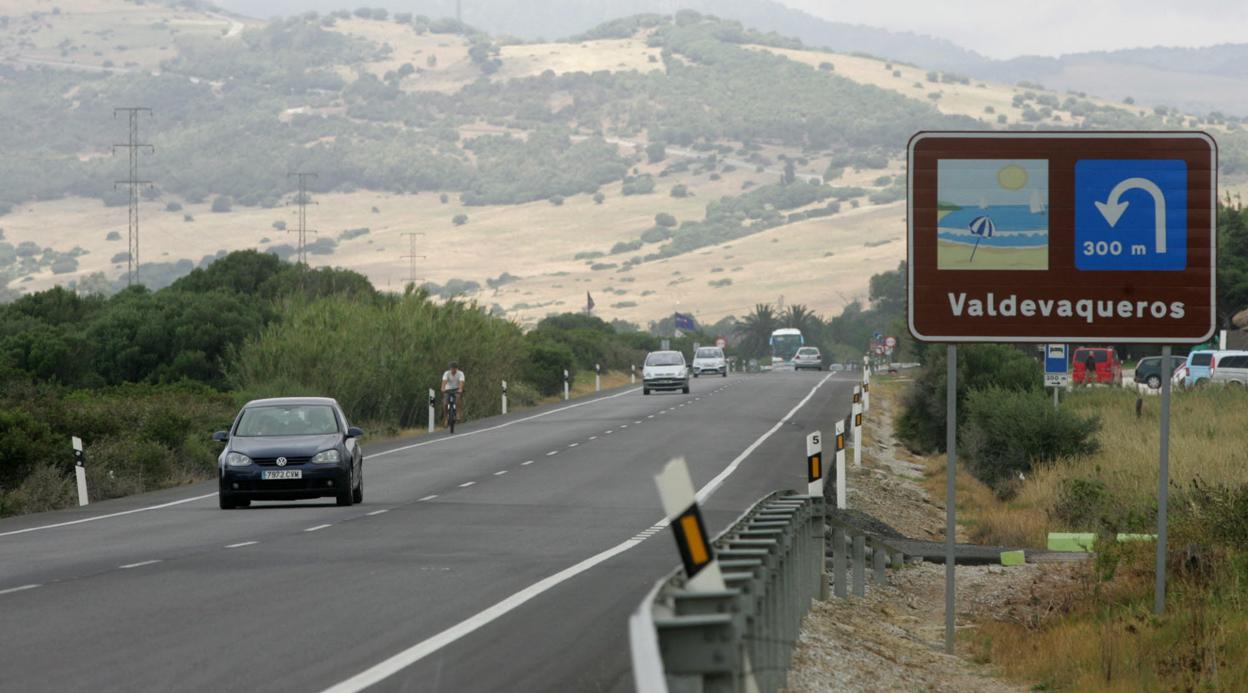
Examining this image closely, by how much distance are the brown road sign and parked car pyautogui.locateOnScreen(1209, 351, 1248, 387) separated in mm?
46812

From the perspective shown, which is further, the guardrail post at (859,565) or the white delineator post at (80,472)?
the white delineator post at (80,472)

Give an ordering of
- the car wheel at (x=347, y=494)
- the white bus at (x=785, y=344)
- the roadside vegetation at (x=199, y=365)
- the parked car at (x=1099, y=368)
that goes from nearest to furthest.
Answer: the car wheel at (x=347, y=494)
the roadside vegetation at (x=199, y=365)
the parked car at (x=1099, y=368)
the white bus at (x=785, y=344)

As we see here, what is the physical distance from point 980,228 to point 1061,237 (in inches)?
26.3

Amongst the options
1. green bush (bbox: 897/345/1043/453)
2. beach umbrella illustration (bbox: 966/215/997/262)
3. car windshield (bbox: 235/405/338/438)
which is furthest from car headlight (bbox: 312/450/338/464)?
green bush (bbox: 897/345/1043/453)

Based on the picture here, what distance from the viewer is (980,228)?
14.8 m

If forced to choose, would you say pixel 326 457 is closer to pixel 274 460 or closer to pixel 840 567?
pixel 274 460

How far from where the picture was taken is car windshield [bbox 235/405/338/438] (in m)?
25.2

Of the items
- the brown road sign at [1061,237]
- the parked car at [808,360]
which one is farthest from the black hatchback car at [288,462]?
the parked car at [808,360]

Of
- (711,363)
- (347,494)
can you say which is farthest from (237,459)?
(711,363)

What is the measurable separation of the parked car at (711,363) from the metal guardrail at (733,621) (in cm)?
7834

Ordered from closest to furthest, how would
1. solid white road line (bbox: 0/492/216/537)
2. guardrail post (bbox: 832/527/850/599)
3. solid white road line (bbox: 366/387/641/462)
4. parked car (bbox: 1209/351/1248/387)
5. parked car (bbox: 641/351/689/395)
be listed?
1. guardrail post (bbox: 832/527/850/599)
2. solid white road line (bbox: 0/492/216/537)
3. solid white road line (bbox: 366/387/641/462)
4. parked car (bbox: 1209/351/1248/387)
5. parked car (bbox: 641/351/689/395)

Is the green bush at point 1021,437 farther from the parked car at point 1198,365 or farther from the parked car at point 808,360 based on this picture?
the parked car at point 808,360

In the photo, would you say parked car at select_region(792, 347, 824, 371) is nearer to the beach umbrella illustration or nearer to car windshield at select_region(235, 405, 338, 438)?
car windshield at select_region(235, 405, 338, 438)

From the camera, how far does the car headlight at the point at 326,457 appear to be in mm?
24453
